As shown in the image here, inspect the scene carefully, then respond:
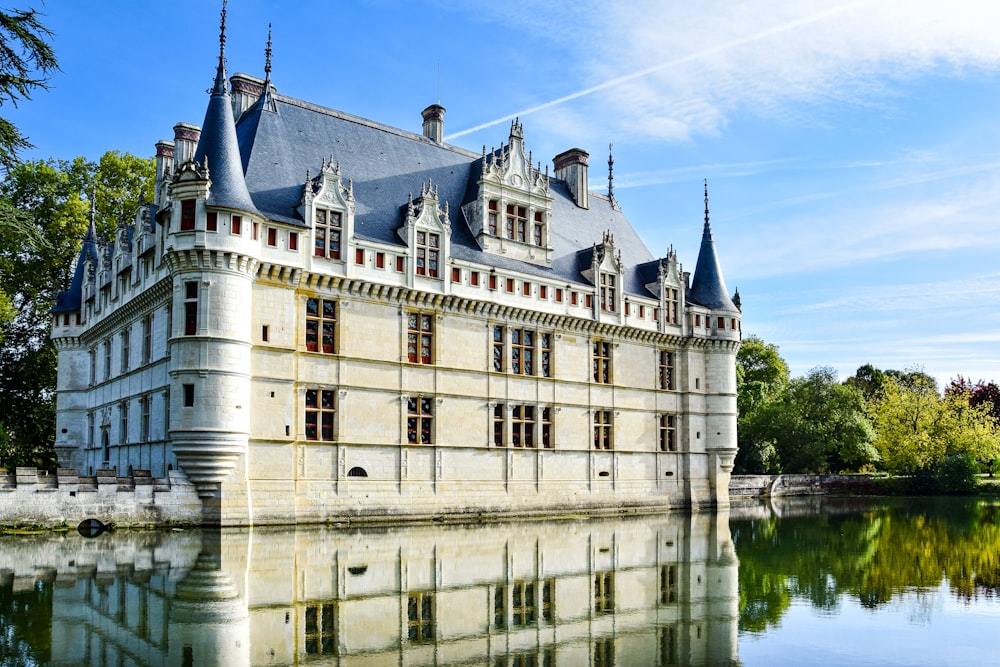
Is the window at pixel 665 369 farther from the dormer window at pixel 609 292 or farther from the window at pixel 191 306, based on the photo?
the window at pixel 191 306

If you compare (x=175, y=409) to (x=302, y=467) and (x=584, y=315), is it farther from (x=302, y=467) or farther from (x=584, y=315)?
(x=584, y=315)

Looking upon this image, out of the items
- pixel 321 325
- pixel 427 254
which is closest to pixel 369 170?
pixel 427 254

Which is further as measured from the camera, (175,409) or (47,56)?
(175,409)

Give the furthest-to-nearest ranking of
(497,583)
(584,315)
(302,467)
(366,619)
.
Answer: (584,315), (302,467), (497,583), (366,619)

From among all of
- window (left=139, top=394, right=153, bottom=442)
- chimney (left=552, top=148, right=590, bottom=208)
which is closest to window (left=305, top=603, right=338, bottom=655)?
window (left=139, top=394, right=153, bottom=442)

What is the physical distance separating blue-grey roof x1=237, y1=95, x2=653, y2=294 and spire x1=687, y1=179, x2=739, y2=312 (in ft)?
11.8

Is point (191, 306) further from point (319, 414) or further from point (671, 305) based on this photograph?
point (671, 305)

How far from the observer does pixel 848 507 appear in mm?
42969

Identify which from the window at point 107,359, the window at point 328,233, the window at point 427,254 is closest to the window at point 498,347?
the window at point 427,254

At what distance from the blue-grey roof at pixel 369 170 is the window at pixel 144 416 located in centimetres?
712

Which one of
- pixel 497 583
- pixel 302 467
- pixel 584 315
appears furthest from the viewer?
pixel 584 315

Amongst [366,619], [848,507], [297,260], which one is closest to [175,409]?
[297,260]

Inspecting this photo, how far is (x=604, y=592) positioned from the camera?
15156 millimetres

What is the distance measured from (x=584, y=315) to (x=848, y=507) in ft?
55.7
